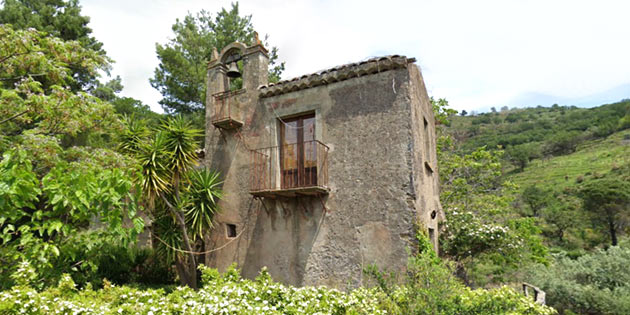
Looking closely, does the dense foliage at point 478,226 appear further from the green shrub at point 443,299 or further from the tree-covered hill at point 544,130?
the tree-covered hill at point 544,130

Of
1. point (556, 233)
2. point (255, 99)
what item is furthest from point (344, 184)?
point (556, 233)

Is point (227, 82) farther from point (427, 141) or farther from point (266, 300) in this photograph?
point (266, 300)

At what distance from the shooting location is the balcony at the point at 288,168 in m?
8.45

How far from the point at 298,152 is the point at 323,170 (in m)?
0.97

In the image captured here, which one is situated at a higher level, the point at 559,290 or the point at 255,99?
the point at 255,99

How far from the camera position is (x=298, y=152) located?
29.7ft

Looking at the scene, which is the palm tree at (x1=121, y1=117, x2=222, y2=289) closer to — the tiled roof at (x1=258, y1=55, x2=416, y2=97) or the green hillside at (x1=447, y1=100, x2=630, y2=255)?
the tiled roof at (x1=258, y1=55, x2=416, y2=97)

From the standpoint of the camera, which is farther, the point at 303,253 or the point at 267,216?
the point at 267,216

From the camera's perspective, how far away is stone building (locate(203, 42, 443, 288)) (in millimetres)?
7668

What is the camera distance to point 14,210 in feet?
17.4

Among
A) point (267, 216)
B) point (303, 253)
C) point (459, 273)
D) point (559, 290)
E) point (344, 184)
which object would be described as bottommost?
point (559, 290)

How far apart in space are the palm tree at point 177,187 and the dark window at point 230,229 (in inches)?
18.6

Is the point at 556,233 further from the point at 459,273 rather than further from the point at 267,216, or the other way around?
the point at 267,216

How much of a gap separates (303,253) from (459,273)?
514 cm
